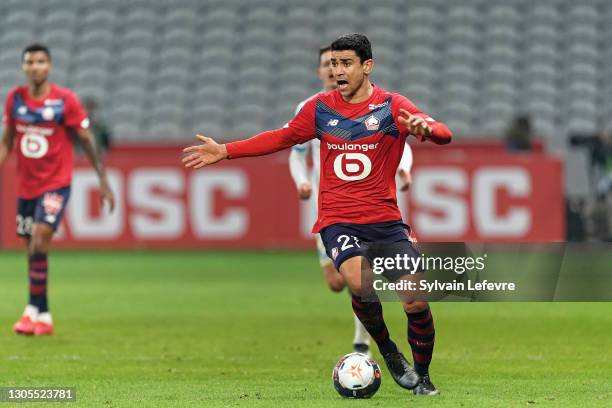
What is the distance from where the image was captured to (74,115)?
34.8ft

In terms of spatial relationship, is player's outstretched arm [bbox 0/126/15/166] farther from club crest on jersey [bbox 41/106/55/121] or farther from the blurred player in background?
the blurred player in background

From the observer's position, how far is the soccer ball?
6.79 metres

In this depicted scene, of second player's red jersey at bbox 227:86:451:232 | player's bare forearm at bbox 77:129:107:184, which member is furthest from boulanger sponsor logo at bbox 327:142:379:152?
player's bare forearm at bbox 77:129:107:184

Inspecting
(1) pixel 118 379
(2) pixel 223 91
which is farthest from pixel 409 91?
(1) pixel 118 379

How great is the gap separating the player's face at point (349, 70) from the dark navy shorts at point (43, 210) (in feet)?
14.1

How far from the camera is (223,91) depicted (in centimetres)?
2303

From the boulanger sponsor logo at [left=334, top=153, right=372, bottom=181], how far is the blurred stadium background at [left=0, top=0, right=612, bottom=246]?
14.4 metres

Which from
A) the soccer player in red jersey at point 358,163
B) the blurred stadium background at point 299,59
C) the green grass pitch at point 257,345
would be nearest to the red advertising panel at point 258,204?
the blurred stadium background at point 299,59

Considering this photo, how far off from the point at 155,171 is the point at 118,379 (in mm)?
11701

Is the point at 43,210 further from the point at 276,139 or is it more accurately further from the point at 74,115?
the point at 276,139

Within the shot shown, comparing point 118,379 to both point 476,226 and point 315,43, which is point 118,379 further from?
point 315,43

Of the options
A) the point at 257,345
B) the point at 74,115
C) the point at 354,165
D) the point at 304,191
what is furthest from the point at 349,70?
the point at 74,115

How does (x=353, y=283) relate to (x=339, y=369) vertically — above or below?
above

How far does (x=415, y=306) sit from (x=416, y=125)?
1.01 meters
